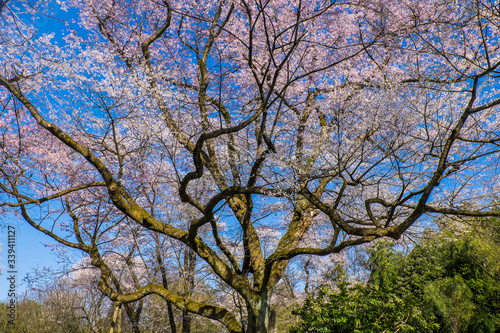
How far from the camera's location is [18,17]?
136 inches

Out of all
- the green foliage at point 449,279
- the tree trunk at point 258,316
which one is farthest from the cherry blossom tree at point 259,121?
the green foliage at point 449,279

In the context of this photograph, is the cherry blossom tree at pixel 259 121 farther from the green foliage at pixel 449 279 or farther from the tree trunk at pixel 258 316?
the green foliage at pixel 449 279

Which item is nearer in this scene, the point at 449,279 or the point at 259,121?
the point at 259,121

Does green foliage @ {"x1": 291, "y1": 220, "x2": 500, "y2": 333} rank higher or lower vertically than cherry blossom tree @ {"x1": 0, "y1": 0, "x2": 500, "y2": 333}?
lower

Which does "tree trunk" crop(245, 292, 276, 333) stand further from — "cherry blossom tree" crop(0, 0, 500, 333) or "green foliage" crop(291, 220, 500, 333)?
"green foliage" crop(291, 220, 500, 333)

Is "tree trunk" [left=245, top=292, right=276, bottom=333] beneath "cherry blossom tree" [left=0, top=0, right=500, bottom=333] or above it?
beneath

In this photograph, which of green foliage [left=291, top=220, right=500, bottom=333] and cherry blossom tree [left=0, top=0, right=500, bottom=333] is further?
green foliage [left=291, top=220, right=500, bottom=333]

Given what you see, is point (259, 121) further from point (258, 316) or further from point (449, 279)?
point (449, 279)

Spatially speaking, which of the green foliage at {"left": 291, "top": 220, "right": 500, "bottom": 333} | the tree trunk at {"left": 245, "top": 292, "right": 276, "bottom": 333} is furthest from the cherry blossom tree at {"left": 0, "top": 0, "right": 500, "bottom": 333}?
the green foliage at {"left": 291, "top": 220, "right": 500, "bottom": 333}

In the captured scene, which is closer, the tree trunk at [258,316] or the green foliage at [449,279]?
the tree trunk at [258,316]

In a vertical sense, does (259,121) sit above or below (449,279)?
above

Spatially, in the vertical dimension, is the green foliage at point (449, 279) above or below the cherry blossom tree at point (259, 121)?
below

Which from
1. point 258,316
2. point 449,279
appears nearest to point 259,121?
point 258,316

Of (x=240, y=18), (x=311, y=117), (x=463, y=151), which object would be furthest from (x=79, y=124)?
(x=463, y=151)
